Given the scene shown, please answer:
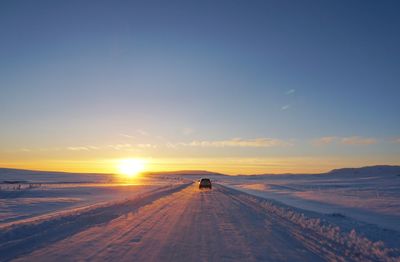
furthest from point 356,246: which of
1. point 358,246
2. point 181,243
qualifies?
point 181,243

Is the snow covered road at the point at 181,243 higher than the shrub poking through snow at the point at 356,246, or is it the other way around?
the snow covered road at the point at 181,243

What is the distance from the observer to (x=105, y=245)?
35.1 feet

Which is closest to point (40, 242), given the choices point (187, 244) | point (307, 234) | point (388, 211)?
point (187, 244)

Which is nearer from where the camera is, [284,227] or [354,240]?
[354,240]

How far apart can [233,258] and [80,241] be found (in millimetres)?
4344

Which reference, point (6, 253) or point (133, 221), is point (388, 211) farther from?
point (6, 253)

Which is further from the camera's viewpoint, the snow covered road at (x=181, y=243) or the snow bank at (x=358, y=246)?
the snow bank at (x=358, y=246)

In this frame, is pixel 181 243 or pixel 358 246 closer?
pixel 358 246

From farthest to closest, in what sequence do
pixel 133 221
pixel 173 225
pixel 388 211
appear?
pixel 388 211 < pixel 133 221 < pixel 173 225

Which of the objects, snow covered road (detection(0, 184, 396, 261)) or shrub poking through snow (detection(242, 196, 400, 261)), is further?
shrub poking through snow (detection(242, 196, 400, 261))

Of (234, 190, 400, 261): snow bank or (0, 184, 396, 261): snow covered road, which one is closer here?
(0, 184, 396, 261): snow covered road

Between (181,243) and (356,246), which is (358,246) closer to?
(356,246)

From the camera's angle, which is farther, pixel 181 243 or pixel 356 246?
pixel 181 243

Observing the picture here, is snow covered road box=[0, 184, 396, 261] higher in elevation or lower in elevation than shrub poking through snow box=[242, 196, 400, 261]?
higher
